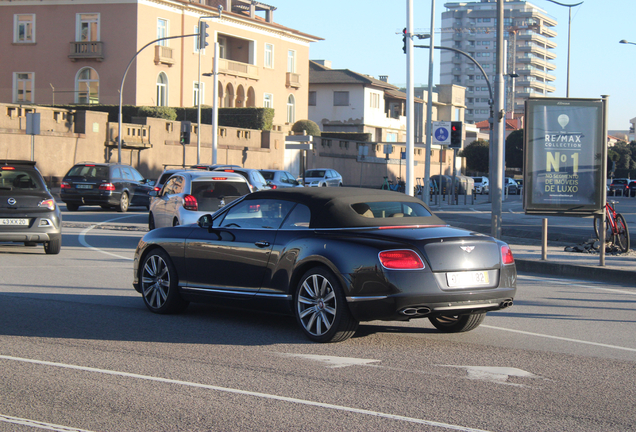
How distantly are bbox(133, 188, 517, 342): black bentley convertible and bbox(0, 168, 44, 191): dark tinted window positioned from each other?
6.88 meters

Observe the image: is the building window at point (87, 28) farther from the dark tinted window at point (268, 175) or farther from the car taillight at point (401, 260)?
the car taillight at point (401, 260)

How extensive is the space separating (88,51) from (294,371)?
5321 cm

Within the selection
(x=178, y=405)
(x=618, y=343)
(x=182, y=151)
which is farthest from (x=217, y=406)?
(x=182, y=151)

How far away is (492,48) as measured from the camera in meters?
172

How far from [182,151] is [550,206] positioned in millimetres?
36581

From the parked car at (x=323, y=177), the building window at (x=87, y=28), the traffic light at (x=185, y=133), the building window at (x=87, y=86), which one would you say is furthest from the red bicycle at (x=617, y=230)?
the building window at (x=87, y=28)

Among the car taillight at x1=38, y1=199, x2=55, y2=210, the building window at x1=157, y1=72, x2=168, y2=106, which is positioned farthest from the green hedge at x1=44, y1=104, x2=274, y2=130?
the car taillight at x1=38, y1=199, x2=55, y2=210

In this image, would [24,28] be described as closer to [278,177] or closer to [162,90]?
[162,90]

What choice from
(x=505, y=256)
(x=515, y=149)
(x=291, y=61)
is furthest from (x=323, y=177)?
(x=515, y=149)

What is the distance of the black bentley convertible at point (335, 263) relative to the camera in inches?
274

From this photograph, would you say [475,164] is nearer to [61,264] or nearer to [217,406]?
[61,264]

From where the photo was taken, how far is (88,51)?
55.6 metres

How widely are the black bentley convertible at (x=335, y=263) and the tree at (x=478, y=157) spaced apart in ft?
318

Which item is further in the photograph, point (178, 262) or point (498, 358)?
point (178, 262)
